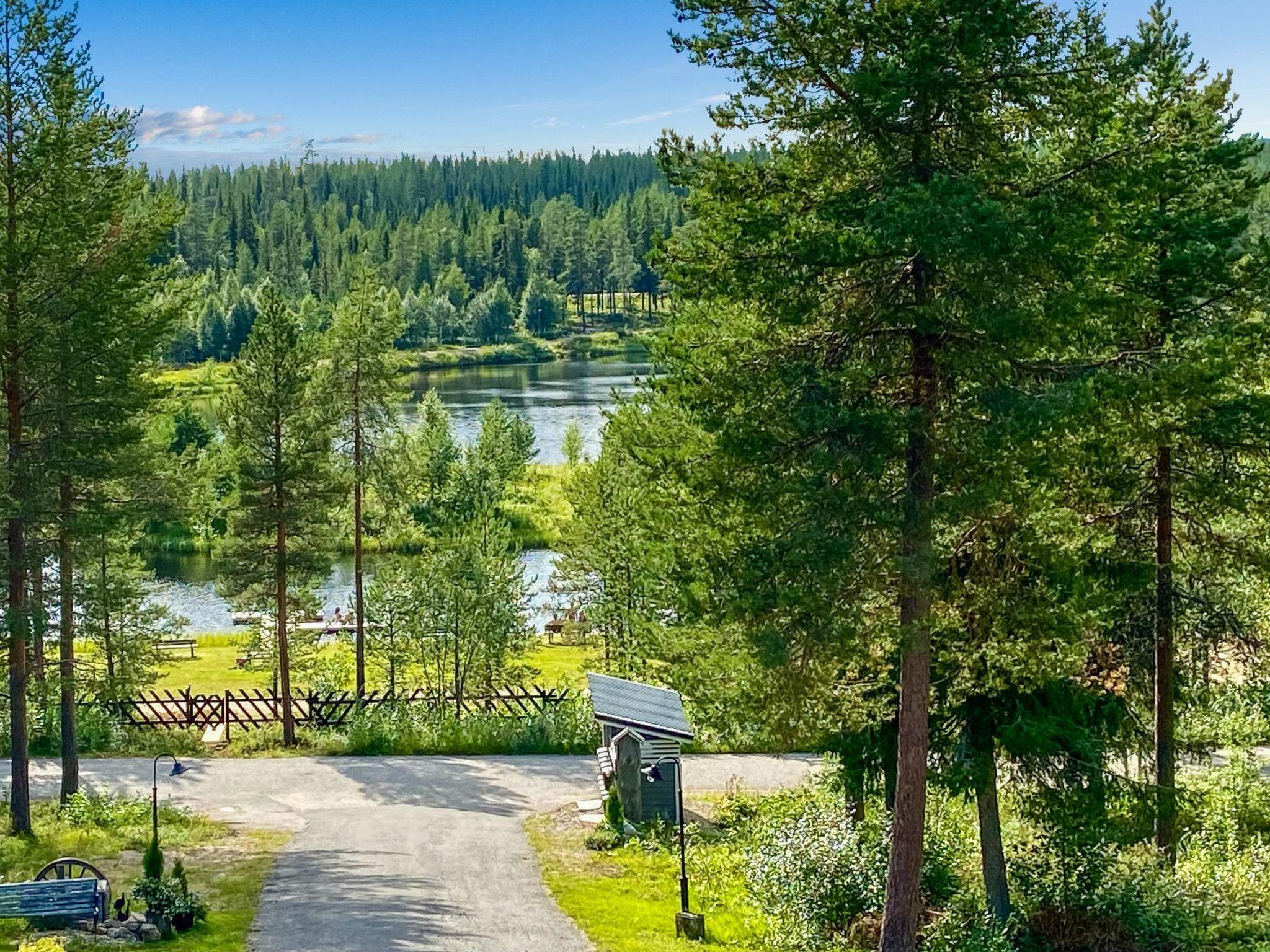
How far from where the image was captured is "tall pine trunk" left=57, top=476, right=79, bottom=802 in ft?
68.3

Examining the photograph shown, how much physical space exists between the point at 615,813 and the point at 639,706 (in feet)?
6.23

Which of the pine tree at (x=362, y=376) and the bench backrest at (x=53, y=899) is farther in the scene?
the pine tree at (x=362, y=376)

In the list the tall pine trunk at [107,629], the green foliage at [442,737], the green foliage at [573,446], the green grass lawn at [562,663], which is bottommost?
the green grass lawn at [562,663]

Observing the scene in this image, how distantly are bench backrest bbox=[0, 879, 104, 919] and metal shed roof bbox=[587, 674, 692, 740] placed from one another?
8.44 m

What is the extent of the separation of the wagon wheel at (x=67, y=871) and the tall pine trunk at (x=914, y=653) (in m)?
9.51

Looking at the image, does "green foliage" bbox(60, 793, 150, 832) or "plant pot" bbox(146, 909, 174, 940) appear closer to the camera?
"plant pot" bbox(146, 909, 174, 940)

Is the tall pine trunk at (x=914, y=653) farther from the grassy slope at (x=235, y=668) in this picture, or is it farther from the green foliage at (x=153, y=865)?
the grassy slope at (x=235, y=668)

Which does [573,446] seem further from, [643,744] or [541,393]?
[643,744]

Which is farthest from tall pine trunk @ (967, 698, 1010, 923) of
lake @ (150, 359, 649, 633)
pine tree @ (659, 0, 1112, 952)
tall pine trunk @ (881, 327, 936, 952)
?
lake @ (150, 359, 649, 633)

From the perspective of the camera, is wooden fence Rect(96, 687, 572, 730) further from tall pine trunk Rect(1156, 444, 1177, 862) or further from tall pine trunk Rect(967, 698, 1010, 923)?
tall pine trunk Rect(1156, 444, 1177, 862)

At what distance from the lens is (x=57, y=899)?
14797 millimetres

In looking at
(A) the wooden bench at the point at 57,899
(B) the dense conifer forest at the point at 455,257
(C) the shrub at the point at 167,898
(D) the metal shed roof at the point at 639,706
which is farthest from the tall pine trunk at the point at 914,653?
(B) the dense conifer forest at the point at 455,257

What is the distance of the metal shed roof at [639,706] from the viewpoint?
20797 mm

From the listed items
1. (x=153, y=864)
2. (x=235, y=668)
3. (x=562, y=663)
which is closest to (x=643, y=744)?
(x=153, y=864)
